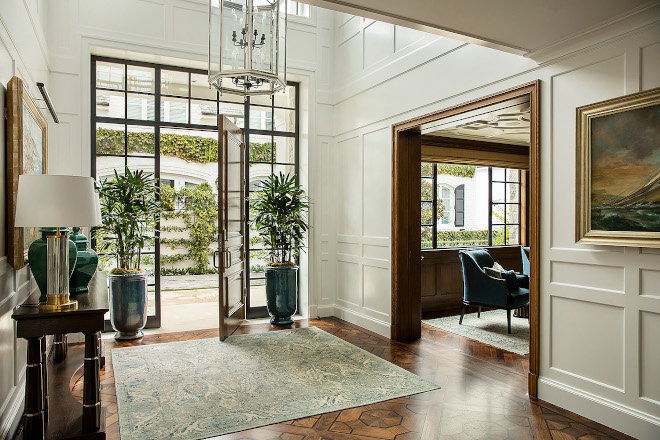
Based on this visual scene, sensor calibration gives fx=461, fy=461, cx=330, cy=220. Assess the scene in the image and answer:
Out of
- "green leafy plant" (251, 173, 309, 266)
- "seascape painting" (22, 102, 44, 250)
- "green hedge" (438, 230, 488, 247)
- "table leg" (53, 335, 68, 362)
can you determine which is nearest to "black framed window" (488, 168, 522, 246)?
"green hedge" (438, 230, 488, 247)

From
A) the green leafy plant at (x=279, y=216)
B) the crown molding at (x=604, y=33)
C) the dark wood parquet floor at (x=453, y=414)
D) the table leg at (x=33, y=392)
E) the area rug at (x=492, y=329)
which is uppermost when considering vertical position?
the crown molding at (x=604, y=33)

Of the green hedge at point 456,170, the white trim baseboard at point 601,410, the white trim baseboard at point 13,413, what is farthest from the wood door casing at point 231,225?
the green hedge at point 456,170

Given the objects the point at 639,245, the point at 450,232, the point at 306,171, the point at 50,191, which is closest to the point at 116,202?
the point at 306,171

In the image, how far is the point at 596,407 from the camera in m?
3.03

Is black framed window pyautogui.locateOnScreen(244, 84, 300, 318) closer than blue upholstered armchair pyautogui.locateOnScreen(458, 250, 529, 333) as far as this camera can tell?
No

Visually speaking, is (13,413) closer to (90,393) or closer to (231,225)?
(90,393)

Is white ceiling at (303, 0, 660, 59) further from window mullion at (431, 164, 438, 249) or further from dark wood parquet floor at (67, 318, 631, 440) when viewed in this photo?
window mullion at (431, 164, 438, 249)

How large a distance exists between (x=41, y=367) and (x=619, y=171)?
3550 mm

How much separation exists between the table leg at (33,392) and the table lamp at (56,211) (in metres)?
0.21

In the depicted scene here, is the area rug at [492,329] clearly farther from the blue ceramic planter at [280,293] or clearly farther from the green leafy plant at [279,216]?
the green leafy plant at [279,216]

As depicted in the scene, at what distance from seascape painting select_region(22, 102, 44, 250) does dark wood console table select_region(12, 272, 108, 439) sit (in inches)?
28.0

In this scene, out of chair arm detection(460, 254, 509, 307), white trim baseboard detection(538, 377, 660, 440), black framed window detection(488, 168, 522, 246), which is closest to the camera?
white trim baseboard detection(538, 377, 660, 440)

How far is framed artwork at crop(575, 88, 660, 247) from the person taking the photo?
268 centimetres

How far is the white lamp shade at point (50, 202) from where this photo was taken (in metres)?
2.25
